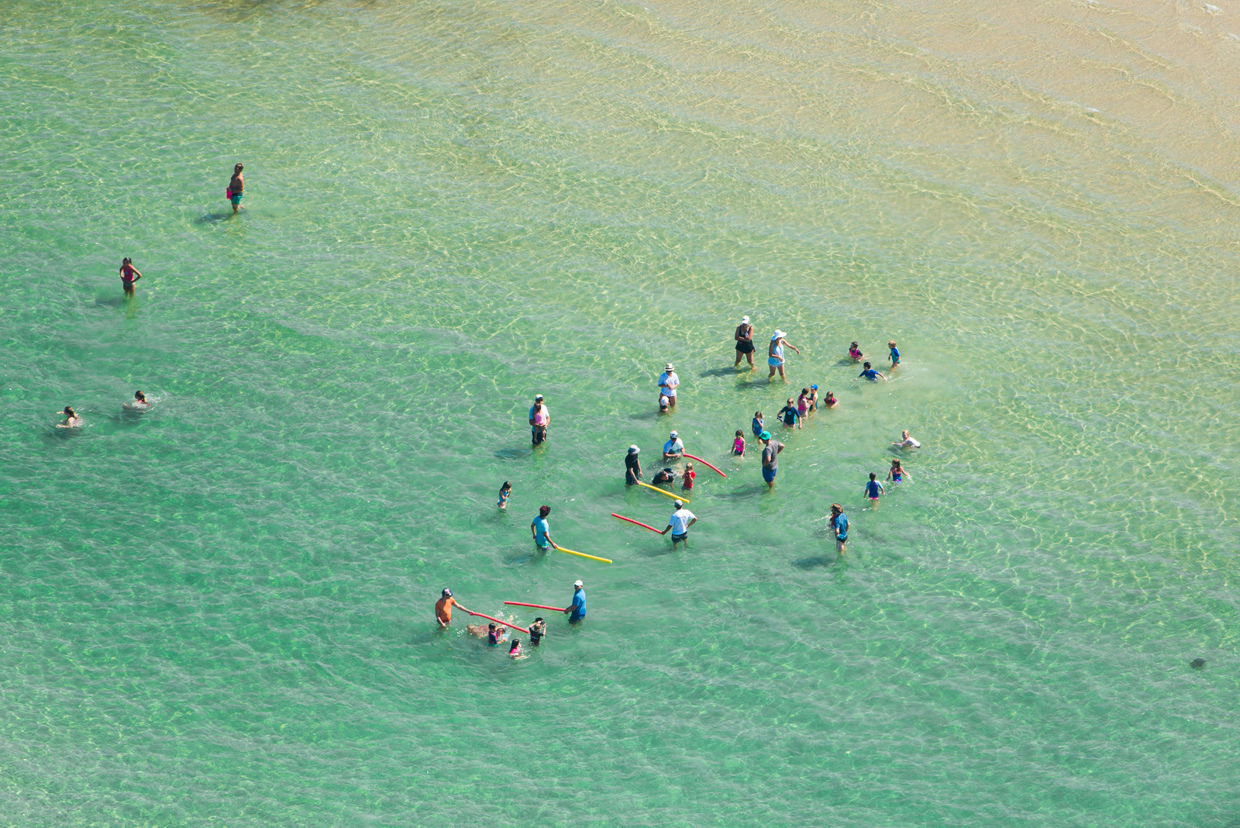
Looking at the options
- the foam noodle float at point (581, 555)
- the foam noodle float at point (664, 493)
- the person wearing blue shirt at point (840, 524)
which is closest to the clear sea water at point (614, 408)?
the foam noodle float at point (581, 555)

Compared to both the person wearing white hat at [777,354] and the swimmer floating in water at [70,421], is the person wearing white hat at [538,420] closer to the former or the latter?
the person wearing white hat at [777,354]

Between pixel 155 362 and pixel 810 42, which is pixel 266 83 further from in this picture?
pixel 810 42

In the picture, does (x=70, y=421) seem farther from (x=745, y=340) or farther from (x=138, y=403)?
(x=745, y=340)

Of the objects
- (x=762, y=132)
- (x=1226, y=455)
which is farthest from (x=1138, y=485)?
(x=762, y=132)

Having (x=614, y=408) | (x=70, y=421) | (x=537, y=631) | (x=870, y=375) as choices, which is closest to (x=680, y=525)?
(x=537, y=631)

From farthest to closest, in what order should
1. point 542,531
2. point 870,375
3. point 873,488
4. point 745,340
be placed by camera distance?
point 745,340 < point 870,375 < point 873,488 < point 542,531

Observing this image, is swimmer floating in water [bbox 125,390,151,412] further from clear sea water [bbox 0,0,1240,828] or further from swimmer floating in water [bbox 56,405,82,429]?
swimmer floating in water [bbox 56,405,82,429]
